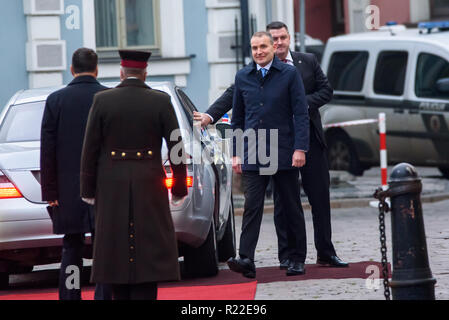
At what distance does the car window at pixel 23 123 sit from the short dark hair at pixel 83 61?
1890 millimetres

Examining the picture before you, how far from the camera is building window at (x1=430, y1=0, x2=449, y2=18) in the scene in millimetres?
29047

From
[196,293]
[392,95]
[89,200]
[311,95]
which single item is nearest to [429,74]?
[392,95]

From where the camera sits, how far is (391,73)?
61.1ft

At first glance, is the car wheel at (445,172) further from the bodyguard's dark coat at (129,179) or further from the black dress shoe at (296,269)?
the bodyguard's dark coat at (129,179)

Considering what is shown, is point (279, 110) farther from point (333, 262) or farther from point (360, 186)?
point (360, 186)

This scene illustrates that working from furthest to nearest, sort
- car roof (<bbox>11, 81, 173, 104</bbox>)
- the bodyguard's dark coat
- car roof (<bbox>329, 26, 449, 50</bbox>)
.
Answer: car roof (<bbox>329, 26, 449, 50</bbox>), car roof (<bbox>11, 81, 173, 104</bbox>), the bodyguard's dark coat

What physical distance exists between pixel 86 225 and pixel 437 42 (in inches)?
424

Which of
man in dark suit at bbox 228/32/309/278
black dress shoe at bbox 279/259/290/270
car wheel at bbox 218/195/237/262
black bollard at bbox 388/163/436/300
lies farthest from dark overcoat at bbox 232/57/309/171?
black bollard at bbox 388/163/436/300

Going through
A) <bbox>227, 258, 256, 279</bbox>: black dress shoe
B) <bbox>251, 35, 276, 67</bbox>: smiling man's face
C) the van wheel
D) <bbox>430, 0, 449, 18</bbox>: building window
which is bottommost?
the van wheel

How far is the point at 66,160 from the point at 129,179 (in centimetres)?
92

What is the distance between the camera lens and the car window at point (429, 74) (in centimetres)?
1778

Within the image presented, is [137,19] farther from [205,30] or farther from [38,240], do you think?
[38,240]

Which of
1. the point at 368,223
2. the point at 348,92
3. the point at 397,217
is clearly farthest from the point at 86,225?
the point at 348,92

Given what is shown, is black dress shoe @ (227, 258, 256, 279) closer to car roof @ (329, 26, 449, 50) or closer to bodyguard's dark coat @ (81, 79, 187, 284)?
bodyguard's dark coat @ (81, 79, 187, 284)
